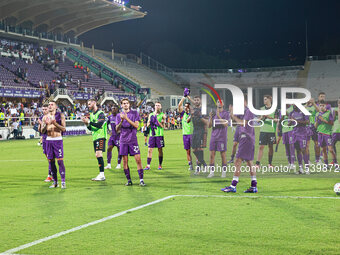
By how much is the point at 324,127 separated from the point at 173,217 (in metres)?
8.12

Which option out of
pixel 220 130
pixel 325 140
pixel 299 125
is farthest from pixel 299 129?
pixel 220 130

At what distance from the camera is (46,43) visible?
57156 mm

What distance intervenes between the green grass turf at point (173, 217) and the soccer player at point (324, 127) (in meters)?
1.71

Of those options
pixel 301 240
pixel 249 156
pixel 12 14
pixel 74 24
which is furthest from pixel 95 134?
pixel 74 24

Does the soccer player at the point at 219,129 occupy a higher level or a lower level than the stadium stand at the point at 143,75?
lower

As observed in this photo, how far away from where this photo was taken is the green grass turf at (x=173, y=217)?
5543 millimetres

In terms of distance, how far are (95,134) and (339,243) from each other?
8065 millimetres

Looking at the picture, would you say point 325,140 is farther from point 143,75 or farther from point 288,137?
point 143,75

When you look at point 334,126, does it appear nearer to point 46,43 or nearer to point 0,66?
point 0,66

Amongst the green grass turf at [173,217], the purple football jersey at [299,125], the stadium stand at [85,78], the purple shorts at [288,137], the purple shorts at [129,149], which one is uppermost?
the stadium stand at [85,78]

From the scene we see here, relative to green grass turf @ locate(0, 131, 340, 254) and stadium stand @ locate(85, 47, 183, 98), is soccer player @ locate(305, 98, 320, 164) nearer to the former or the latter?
green grass turf @ locate(0, 131, 340, 254)

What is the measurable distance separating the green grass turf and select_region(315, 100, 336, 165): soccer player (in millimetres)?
1709

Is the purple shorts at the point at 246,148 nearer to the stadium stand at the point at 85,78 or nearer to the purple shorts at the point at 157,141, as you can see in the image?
the purple shorts at the point at 157,141

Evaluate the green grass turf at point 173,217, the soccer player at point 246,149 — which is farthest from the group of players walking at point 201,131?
the green grass turf at point 173,217
